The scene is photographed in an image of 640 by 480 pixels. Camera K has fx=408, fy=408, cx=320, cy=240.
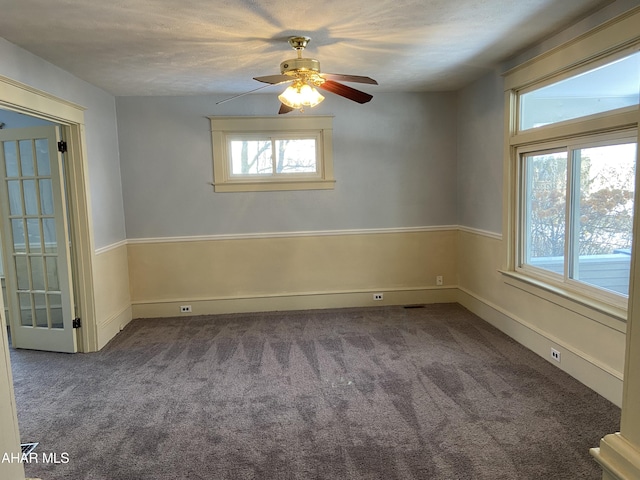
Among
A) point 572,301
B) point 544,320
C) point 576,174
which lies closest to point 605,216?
point 576,174

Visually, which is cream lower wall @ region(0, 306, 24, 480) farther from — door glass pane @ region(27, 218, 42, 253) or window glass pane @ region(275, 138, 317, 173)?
window glass pane @ region(275, 138, 317, 173)

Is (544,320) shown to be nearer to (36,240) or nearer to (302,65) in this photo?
(302,65)

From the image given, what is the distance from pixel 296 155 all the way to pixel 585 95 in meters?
2.92

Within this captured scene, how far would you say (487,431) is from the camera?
2.43 meters

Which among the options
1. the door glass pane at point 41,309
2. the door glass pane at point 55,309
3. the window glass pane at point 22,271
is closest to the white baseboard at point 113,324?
the door glass pane at point 55,309

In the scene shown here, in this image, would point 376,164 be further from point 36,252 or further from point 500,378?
point 36,252

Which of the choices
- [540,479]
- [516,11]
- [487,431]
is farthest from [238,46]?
[540,479]

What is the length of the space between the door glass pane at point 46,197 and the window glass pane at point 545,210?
14.0 ft

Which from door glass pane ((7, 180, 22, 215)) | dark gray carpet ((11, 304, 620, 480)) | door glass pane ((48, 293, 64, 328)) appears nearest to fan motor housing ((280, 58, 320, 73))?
dark gray carpet ((11, 304, 620, 480))

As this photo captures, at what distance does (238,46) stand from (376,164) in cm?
232

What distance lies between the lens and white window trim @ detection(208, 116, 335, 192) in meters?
4.70

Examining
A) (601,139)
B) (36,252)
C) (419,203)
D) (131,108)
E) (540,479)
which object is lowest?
(540,479)

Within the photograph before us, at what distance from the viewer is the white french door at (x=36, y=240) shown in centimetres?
362

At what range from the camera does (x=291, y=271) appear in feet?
16.2
